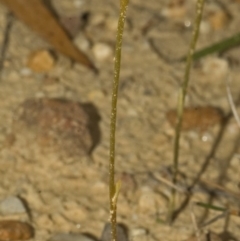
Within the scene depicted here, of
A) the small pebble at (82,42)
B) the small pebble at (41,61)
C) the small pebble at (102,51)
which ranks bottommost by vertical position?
the small pebble at (41,61)

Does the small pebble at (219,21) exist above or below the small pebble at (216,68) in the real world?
above

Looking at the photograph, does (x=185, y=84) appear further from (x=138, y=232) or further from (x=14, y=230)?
(x=14, y=230)

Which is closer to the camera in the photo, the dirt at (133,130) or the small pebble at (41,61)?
the dirt at (133,130)

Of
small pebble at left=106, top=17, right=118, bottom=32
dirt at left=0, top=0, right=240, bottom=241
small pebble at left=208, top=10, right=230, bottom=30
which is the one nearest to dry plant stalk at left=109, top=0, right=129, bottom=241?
dirt at left=0, top=0, right=240, bottom=241

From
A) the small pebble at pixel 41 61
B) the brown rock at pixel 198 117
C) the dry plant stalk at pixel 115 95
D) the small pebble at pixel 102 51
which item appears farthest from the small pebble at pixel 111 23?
the dry plant stalk at pixel 115 95

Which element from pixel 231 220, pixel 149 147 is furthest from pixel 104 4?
pixel 231 220

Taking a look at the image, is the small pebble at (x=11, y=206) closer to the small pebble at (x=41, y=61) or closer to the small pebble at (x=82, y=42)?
the small pebble at (x=41, y=61)

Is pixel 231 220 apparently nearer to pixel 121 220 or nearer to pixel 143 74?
pixel 121 220
